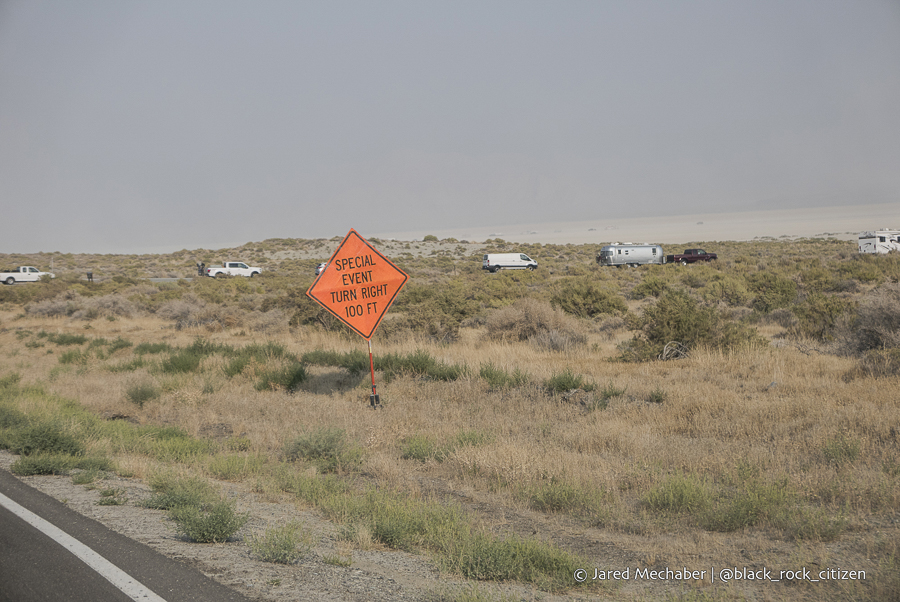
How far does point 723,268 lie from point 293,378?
35805 mm

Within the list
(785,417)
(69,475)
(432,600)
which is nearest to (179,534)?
(432,600)

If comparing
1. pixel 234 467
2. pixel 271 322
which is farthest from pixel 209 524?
pixel 271 322

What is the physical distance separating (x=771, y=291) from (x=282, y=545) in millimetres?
24448

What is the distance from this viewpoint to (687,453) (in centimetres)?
718

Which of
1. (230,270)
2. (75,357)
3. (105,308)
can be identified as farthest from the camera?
(230,270)

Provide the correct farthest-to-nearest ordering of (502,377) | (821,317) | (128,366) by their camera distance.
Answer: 1. (128,366)
2. (821,317)
3. (502,377)

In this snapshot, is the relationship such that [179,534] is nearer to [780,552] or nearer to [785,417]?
[780,552]

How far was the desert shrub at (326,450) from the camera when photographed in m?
8.01

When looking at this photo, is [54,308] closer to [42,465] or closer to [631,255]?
[42,465]

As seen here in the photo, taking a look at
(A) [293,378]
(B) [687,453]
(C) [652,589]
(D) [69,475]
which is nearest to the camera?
(C) [652,589]

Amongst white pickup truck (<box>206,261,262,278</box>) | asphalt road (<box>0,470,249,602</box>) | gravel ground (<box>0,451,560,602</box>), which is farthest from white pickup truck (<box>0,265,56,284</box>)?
gravel ground (<box>0,451,560,602</box>)

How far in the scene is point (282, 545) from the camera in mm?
4914

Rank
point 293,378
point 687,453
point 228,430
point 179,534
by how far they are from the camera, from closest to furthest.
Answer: point 179,534, point 687,453, point 228,430, point 293,378

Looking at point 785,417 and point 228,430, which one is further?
point 228,430
